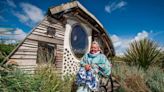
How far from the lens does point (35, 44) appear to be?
8.44 m

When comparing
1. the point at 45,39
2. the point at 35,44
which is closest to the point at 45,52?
the point at 45,39

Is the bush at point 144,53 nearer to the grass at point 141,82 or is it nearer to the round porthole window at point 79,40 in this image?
the round porthole window at point 79,40

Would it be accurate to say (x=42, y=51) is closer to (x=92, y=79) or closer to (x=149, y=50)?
(x=92, y=79)

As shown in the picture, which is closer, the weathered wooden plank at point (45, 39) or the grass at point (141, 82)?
the grass at point (141, 82)

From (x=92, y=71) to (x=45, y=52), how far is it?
3496 mm

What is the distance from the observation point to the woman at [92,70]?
19.1 feet

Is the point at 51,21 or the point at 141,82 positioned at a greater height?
the point at 51,21

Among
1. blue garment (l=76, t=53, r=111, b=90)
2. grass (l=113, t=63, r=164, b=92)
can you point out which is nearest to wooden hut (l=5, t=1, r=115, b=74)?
blue garment (l=76, t=53, r=111, b=90)

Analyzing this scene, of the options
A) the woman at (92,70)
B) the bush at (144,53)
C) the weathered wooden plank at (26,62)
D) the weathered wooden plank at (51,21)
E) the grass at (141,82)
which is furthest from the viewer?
the bush at (144,53)

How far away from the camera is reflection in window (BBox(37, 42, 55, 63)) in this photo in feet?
27.3

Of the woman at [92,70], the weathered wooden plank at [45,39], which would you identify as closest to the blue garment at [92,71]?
the woman at [92,70]

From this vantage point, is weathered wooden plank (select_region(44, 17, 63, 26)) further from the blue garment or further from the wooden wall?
the blue garment

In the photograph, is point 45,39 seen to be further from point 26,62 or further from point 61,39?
point 26,62

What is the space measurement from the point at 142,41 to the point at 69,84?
6.34 m
